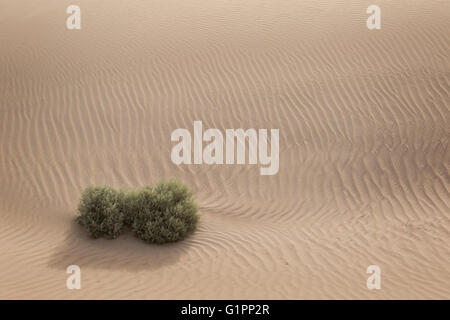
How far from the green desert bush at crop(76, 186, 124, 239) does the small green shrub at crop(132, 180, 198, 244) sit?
32 cm

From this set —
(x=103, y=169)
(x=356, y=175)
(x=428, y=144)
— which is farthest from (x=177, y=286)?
(x=428, y=144)

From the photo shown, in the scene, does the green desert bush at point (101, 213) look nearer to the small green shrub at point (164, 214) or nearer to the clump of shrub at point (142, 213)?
the clump of shrub at point (142, 213)

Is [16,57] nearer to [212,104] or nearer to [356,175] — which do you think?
[212,104]

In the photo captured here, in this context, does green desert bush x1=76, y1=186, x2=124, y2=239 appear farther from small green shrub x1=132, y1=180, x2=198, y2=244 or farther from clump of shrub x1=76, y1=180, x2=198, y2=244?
small green shrub x1=132, y1=180, x2=198, y2=244

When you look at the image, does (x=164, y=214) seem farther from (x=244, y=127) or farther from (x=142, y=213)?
(x=244, y=127)

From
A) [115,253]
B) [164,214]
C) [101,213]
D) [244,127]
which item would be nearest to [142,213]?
[164,214]

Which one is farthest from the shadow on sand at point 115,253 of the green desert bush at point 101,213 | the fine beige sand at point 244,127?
the green desert bush at point 101,213

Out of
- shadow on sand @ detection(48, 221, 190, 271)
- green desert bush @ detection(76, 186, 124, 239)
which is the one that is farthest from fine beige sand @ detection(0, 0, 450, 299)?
green desert bush @ detection(76, 186, 124, 239)

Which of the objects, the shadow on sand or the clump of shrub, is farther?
the clump of shrub

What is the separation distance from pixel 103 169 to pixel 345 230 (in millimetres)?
4934

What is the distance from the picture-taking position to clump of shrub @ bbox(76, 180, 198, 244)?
6.71 m

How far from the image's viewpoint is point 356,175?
8406 millimetres

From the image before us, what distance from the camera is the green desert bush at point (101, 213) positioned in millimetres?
6777

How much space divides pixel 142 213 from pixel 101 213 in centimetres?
68
